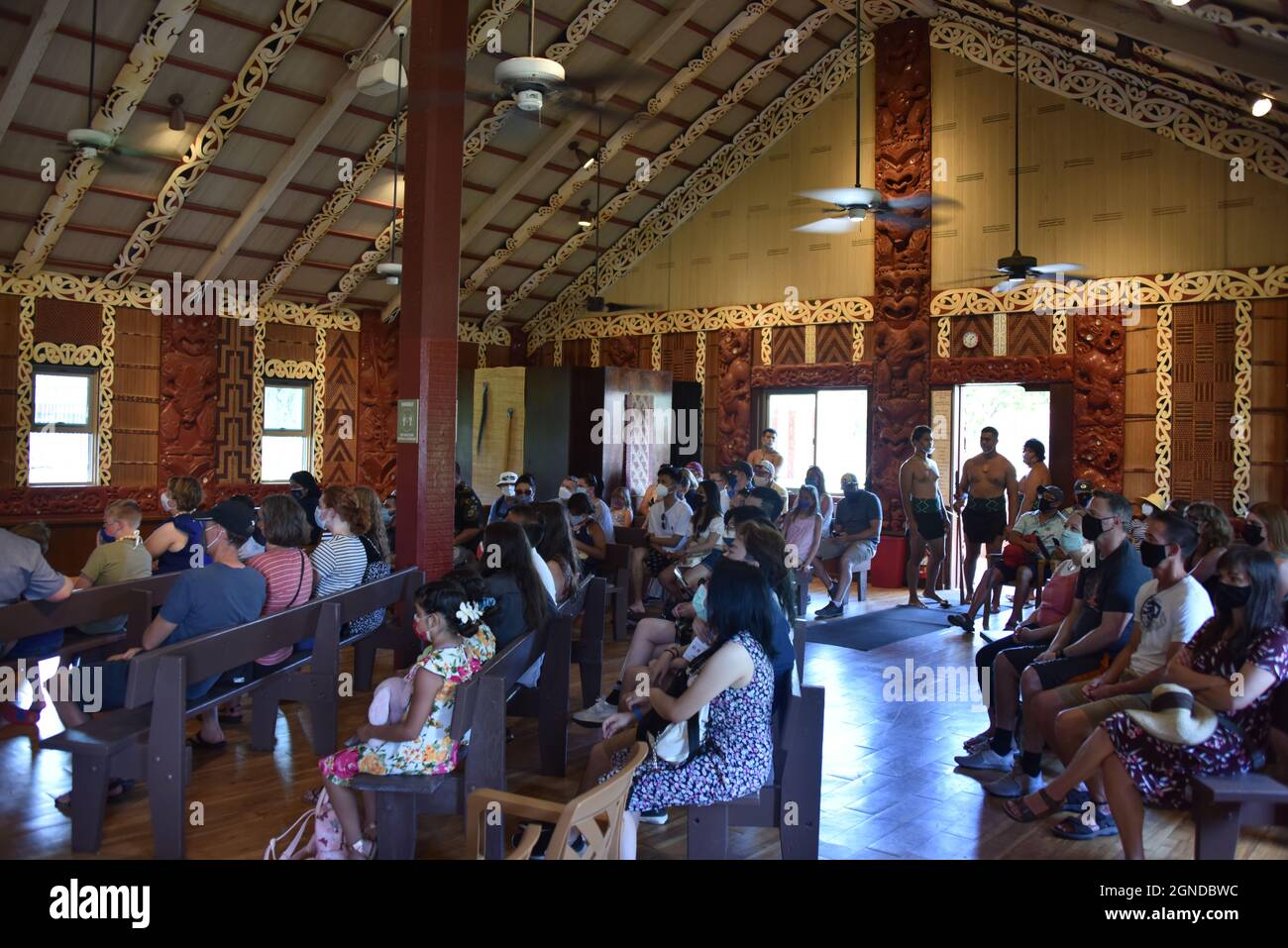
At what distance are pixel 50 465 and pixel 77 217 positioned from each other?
2629mm

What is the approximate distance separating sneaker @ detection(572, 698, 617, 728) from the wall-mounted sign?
94.3 inches

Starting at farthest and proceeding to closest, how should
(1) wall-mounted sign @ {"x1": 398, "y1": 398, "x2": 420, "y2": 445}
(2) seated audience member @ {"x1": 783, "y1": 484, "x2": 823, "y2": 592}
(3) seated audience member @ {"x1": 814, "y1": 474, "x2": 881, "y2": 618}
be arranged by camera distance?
(3) seated audience member @ {"x1": 814, "y1": 474, "x2": 881, "y2": 618} < (2) seated audience member @ {"x1": 783, "y1": 484, "x2": 823, "y2": 592} < (1) wall-mounted sign @ {"x1": 398, "y1": 398, "x2": 420, "y2": 445}

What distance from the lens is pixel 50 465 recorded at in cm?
1069

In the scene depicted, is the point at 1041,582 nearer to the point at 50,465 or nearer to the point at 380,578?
the point at 380,578

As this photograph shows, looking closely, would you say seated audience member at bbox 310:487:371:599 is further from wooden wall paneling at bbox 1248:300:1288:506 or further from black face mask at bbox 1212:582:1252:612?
wooden wall paneling at bbox 1248:300:1288:506

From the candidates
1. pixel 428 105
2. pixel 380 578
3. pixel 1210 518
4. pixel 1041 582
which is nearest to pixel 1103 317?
pixel 1041 582

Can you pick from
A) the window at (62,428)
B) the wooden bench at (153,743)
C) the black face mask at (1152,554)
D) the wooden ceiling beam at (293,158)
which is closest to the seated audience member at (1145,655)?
the black face mask at (1152,554)

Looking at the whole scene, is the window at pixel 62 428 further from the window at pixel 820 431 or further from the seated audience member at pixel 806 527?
the window at pixel 820 431

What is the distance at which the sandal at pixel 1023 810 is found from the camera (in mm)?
4180

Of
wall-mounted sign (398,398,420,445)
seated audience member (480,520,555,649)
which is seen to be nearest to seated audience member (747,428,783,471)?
wall-mounted sign (398,398,420,445)

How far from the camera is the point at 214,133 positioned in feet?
31.3

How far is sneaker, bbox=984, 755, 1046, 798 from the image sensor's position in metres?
4.54

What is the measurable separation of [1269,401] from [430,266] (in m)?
7.83

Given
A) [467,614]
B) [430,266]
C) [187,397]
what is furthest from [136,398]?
[467,614]
